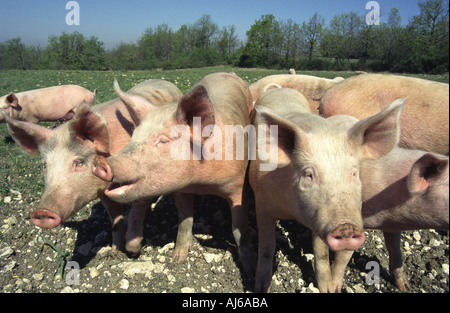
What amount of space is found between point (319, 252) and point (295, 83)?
134 inches

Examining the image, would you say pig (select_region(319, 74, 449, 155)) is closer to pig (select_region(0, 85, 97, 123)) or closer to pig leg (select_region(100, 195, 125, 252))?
pig leg (select_region(100, 195, 125, 252))

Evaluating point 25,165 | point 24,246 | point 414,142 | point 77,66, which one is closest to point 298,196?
point 414,142

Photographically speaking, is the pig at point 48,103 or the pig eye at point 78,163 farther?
the pig at point 48,103

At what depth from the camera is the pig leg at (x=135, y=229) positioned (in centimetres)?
384

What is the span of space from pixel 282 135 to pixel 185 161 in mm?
963

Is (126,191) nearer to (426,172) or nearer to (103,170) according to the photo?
(103,170)

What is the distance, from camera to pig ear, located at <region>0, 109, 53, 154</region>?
10.7ft

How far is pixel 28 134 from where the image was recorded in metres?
3.34

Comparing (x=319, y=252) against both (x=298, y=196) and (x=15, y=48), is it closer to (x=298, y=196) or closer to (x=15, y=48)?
(x=298, y=196)

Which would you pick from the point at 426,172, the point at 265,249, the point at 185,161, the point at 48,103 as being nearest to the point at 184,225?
the point at 265,249

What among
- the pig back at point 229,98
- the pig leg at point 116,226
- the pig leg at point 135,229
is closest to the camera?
the pig back at point 229,98

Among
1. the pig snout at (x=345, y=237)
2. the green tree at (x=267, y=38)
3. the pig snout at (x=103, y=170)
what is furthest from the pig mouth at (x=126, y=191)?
the green tree at (x=267, y=38)

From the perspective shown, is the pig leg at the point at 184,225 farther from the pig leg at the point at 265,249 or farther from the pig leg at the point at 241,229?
the pig leg at the point at 265,249

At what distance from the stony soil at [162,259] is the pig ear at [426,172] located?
669 millimetres
